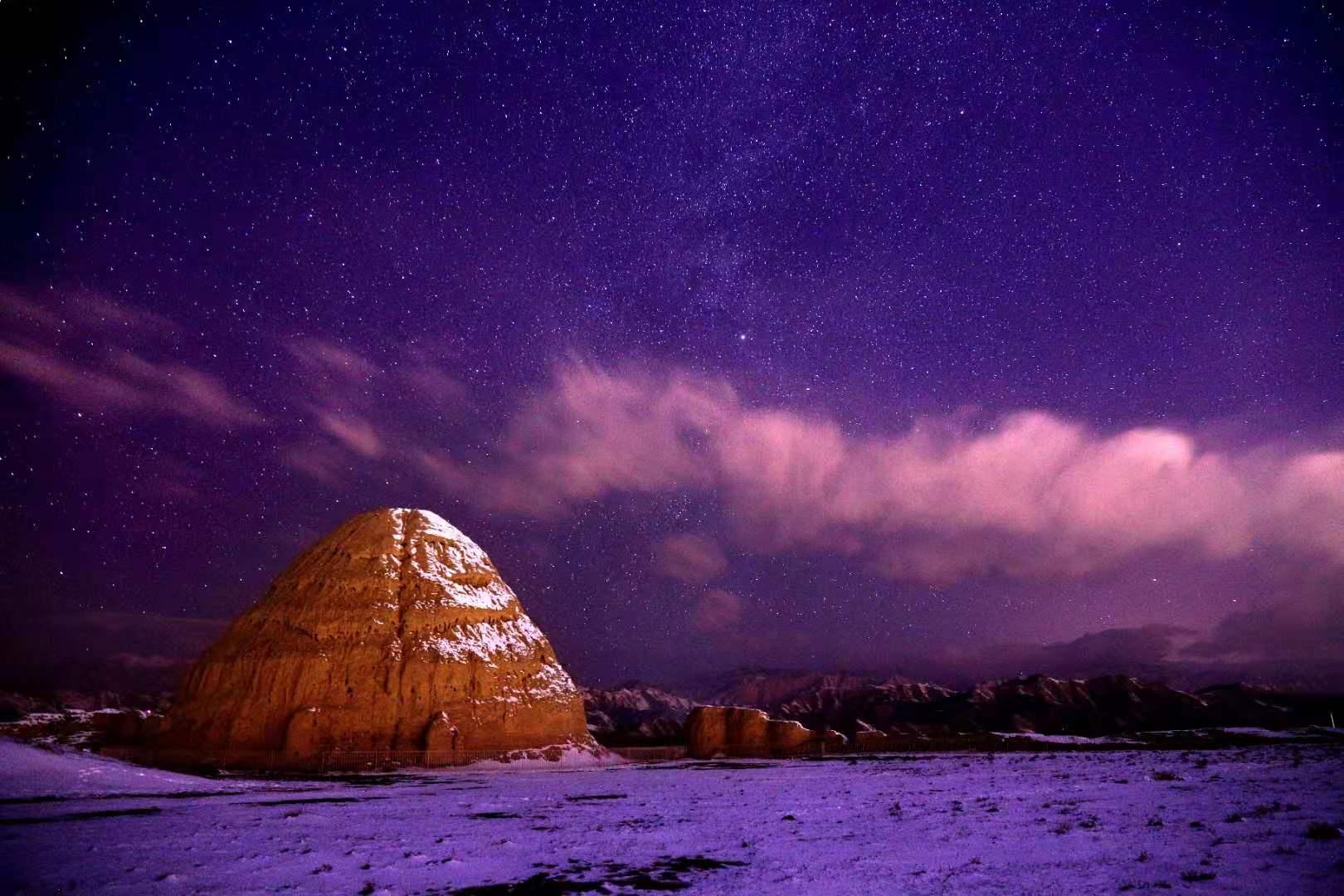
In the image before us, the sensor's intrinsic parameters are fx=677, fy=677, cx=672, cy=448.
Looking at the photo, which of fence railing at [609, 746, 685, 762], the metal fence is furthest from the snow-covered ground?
fence railing at [609, 746, 685, 762]

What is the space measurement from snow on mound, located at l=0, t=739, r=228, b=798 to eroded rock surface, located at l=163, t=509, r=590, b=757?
16297mm

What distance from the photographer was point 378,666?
48.2m

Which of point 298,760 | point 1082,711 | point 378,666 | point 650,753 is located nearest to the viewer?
point 298,760

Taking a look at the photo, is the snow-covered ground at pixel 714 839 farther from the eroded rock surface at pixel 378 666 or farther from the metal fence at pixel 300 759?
the eroded rock surface at pixel 378 666

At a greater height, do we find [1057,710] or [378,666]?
[378,666]

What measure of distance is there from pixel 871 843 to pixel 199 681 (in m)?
55.6

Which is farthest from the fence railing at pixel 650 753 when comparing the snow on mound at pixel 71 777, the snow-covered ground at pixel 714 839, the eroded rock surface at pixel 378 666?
the snow-covered ground at pixel 714 839

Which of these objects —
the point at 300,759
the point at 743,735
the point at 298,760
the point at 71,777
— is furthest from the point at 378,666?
the point at 743,735

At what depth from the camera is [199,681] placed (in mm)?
50062

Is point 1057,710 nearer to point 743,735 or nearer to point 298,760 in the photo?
point 743,735

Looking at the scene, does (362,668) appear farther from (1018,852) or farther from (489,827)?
(1018,852)

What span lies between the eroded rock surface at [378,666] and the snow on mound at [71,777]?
16.3 metres

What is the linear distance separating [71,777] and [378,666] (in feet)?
78.1

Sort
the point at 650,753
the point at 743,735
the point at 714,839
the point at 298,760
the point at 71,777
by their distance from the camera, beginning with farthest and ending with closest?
the point at 743,735 < the point at 650,753 < the point at 298,760 < the point at 71,777 < the point at 714,839
